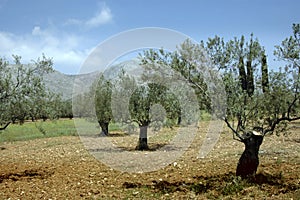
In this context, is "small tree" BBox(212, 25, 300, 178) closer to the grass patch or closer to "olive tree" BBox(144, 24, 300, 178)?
"olive tree" BBox(144, 24, 300, 178)

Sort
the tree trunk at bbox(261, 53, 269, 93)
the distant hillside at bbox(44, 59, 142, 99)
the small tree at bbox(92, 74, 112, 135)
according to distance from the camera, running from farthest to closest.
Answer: the small tree at bbox(92, 74, 112, 135)
the distant hillside at bbox(44, 59, 142, 99)
the tree trunk at bbox(261, 53, 269, 93)

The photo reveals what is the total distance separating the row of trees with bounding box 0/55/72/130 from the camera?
10039 mm

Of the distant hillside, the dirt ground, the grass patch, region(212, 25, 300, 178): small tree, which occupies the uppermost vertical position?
the distant hillside

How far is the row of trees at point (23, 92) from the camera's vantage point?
32.9ft

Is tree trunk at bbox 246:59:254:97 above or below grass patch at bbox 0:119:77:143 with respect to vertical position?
above

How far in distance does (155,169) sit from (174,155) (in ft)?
9.66

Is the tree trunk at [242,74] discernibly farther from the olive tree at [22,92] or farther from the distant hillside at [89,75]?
the olive tree at [22,92]

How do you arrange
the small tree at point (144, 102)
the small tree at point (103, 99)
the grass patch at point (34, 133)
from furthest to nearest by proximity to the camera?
the grass patch at point (34, 133), the small tree at point (103, 99), the small tree at point (144, 102)

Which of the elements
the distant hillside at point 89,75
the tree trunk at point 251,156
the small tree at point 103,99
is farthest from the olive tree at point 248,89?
the small tree at point 103,99

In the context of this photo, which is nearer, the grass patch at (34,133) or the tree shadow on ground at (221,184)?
the tree shadow on ground at (221,184)

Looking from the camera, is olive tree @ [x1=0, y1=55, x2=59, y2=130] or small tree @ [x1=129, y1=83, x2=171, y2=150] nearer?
olive tree @ [x1=0, y1=55, x2=59, y2=130]

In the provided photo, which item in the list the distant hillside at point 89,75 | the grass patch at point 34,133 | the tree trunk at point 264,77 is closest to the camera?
the tree trunk at point 264,77

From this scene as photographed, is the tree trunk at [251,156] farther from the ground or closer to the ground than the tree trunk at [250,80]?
closer to the ground

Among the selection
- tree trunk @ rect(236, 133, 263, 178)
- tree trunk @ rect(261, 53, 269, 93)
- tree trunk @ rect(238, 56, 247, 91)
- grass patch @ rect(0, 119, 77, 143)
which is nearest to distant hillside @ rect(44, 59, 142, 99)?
grass patch @ rect(0, 119, 77, 143)
